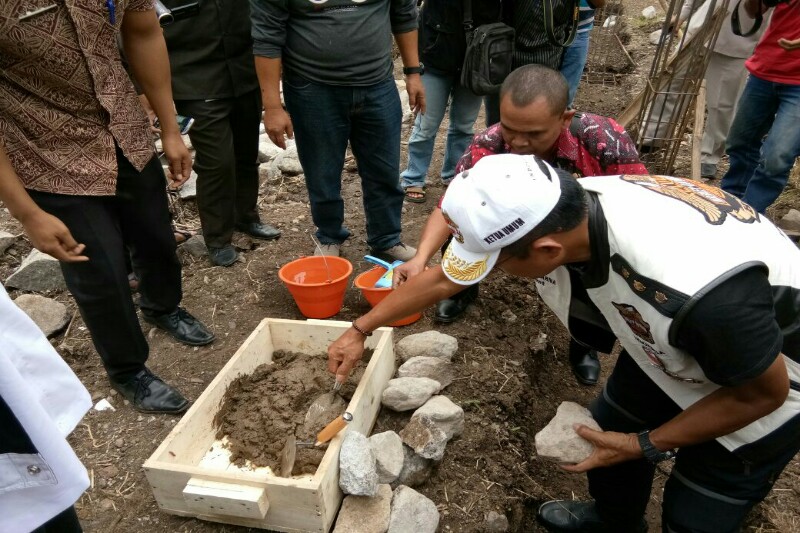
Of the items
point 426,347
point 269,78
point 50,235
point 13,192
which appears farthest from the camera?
point 269,78

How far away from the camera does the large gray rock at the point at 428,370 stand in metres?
2.67

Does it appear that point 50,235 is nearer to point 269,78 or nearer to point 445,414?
point 269,78

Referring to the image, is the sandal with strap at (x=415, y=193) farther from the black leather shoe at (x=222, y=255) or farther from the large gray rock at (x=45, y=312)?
the large gray rock at (x=45, y=312)

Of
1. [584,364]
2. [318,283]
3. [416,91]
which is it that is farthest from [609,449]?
[416,91]

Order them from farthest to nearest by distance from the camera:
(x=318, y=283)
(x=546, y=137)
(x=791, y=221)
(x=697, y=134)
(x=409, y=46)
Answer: (x=697, y=134)
(x=791, y=221)
(x=409, y=46)
(x=318, y=283)
(x=546, y=137)

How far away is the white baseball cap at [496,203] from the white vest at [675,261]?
0.72 ft

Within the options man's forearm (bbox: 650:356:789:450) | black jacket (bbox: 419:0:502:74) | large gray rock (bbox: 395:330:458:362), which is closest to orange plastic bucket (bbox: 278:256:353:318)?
large gray rock (bbox: 395:330:458:362)

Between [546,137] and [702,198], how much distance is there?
0.90 metres

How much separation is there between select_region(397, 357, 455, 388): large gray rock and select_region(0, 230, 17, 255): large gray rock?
10.0 feet

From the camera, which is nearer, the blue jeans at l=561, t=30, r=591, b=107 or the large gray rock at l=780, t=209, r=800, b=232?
the blue jeans at l=561, t=30, r=591, b=107

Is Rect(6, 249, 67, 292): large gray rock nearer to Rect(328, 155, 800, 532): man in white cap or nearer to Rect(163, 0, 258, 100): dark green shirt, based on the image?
Rect(163, 0, 258, 100): dark green shirt

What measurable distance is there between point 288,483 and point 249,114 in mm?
2441

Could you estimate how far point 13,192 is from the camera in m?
1.90

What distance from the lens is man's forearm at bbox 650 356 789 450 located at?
4.53ft
